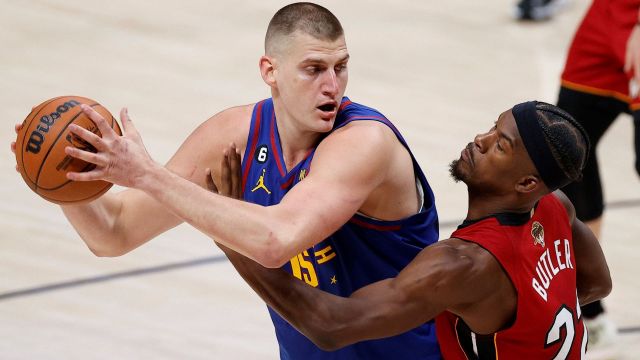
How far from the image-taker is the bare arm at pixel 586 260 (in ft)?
13.5

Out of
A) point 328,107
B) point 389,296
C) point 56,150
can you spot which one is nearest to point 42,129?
point 56,150

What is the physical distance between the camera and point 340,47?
382 cm

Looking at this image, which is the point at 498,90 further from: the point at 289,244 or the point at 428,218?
the point at 289,244

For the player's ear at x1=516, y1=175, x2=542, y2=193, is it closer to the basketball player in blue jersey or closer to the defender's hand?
the basketball player in blue jersey

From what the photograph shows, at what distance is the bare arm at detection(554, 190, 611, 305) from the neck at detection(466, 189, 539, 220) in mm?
343

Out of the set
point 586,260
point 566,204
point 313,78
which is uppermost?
point 313,78

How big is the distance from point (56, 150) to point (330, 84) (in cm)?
92

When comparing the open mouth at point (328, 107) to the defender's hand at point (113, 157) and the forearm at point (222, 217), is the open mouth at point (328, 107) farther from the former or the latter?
the defender's hand at point (113, 157)

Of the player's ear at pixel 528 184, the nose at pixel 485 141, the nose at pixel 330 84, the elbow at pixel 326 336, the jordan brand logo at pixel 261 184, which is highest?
the nose at pixel 330 84

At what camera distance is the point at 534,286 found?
12.0 ft

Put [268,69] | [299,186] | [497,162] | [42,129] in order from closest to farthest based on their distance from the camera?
[299,186], [42,129], [497,162], [268,69]

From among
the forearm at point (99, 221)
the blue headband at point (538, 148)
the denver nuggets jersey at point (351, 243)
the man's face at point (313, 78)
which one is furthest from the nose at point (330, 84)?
the forearm at point (99, 221)

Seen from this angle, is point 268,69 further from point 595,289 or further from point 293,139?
point 595,289

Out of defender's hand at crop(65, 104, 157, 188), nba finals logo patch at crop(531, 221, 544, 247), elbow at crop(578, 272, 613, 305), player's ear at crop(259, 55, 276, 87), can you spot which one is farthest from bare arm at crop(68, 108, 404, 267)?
elbow at crop(578, 272, 613, 305)
